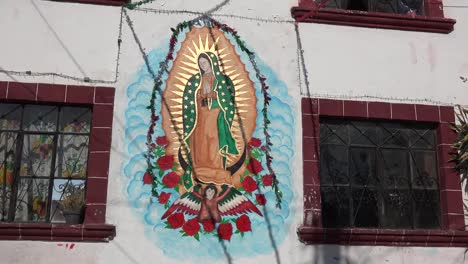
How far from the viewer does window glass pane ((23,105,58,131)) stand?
733 centimetres

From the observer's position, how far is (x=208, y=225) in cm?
712

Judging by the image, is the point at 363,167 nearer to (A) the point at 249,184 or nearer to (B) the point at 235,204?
(A) the point at 249,184

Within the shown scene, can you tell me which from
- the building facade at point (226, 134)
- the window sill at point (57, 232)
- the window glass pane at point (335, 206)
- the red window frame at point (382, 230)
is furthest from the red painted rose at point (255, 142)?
the window sill at point (57, 232)

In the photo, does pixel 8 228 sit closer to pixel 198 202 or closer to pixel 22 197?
pixel 22 197

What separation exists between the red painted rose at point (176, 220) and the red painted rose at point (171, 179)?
1.18 ft

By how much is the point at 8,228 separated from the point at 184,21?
331cm

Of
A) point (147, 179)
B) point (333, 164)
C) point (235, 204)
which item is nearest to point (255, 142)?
point (235, 204)

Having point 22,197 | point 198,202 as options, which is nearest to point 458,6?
point 198,202

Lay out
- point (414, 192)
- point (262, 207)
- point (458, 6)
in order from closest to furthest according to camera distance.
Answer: point (262, 207) → point (414, 192) → point (458, 6)

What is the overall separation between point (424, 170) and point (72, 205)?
4471 mm

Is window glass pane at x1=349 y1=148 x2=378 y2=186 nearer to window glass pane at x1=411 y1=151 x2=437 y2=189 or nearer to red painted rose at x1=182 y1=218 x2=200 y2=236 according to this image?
window glass pane at x1=411 y1=151 x2=437 y2=189

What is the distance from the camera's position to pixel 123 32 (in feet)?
25.0

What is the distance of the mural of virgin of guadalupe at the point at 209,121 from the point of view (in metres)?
7.32

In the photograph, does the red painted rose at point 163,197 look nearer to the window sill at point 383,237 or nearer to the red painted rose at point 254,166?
the red painted rose at point 254,166
